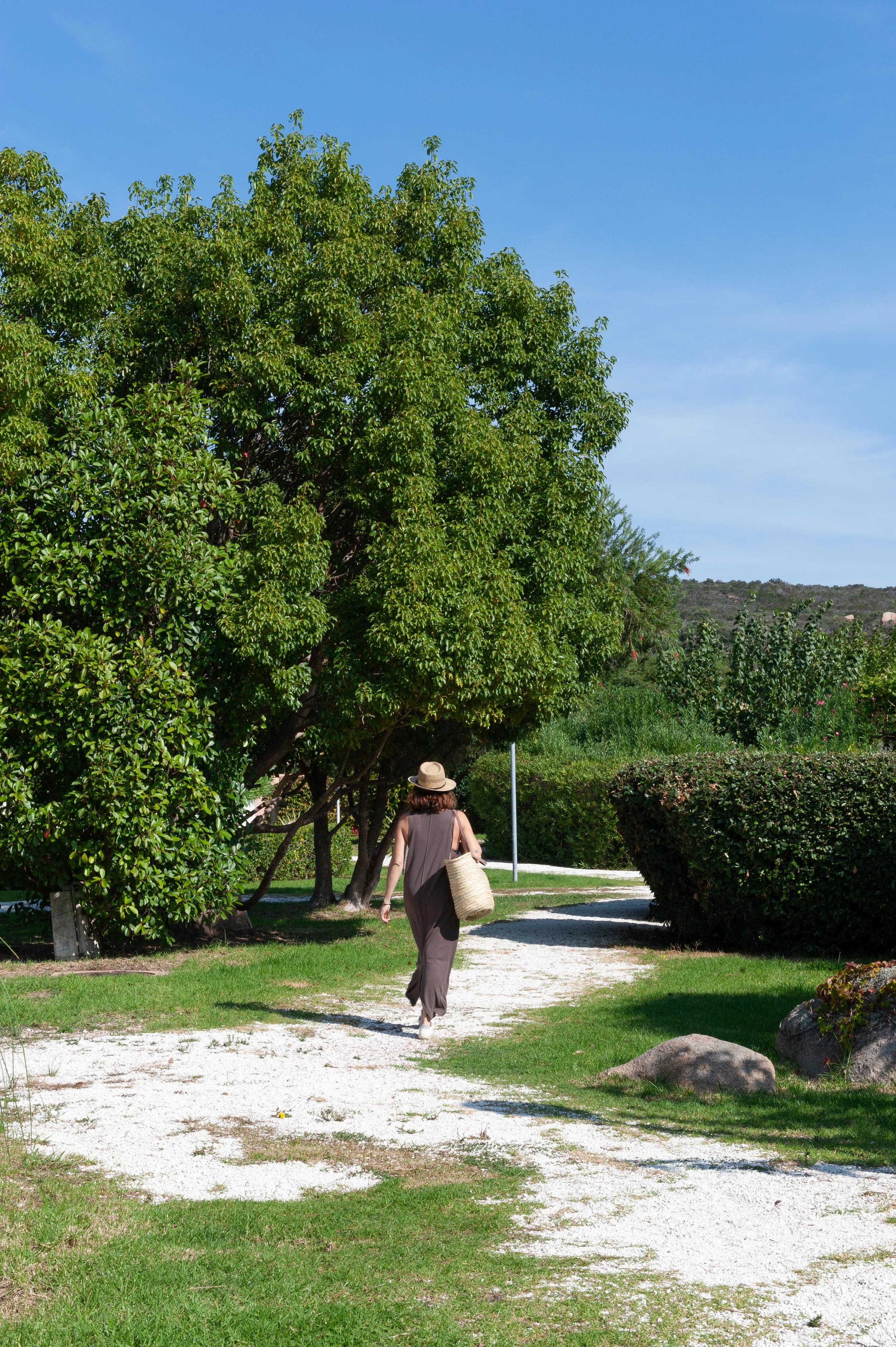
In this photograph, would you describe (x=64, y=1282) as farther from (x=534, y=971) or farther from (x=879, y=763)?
(x=879, y=763)

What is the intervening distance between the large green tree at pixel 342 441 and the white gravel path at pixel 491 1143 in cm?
351

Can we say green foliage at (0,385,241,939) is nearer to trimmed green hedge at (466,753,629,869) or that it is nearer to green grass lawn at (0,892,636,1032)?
green grass lawn at (0,892,636,1032)

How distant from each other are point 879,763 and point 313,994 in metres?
5.55

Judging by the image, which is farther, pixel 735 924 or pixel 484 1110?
pixel 735 924

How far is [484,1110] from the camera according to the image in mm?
5996

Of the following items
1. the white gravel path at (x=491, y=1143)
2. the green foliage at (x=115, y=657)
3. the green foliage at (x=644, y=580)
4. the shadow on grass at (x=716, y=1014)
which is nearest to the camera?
the white gravel path at (x=491, y=1143)

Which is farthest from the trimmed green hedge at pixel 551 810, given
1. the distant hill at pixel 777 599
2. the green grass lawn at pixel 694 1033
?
the distant hill at pixel 777 599

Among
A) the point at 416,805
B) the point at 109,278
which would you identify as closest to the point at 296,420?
the point at 109,278

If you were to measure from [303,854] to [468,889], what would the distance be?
52.1 feet

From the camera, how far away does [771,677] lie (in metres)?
26.8

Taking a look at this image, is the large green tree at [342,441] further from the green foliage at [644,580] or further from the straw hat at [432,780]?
the green foliage at [644,580]

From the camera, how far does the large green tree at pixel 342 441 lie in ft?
35.6

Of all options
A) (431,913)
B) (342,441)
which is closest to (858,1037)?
(431,913)

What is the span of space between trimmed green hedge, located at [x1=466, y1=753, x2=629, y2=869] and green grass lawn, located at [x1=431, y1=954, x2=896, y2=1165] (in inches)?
482
